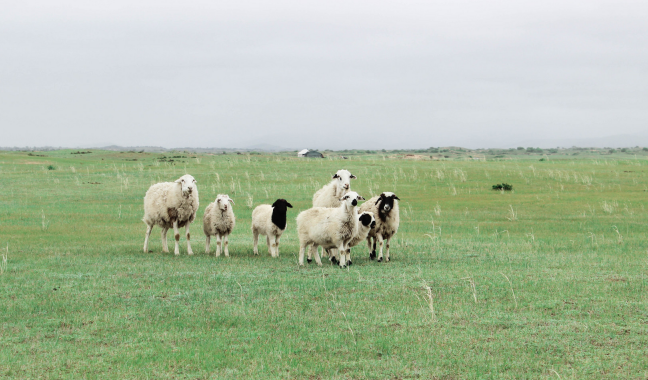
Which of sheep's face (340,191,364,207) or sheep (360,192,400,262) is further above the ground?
sheep's face (340,191,364,207)

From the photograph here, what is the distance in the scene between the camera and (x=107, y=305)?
10.9 metres

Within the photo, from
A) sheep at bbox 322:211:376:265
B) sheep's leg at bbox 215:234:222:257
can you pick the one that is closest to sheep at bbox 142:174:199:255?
sheep's leg at bbox 215:234:222:257

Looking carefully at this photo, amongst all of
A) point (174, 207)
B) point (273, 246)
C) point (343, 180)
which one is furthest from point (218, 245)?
point (343, 180)

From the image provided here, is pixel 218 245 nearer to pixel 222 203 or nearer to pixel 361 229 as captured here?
pixel 222 203

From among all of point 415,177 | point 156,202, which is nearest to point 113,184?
point 415,177

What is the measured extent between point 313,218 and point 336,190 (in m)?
3.03

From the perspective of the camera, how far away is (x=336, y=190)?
18766 mm

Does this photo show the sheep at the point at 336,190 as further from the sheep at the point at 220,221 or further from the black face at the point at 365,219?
the sheep at the point at 220,221

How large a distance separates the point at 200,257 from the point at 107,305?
20.9 feet

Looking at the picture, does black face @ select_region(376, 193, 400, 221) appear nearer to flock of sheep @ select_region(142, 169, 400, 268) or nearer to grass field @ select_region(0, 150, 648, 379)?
flock of sheep @ select_region(142, 169, 400, 268)

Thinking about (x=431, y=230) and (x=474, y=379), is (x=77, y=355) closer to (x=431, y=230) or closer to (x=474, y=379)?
(x=474, y=379)

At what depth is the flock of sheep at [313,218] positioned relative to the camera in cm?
1546

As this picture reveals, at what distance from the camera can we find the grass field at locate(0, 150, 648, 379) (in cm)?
793

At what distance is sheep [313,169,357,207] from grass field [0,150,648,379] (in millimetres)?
1862
